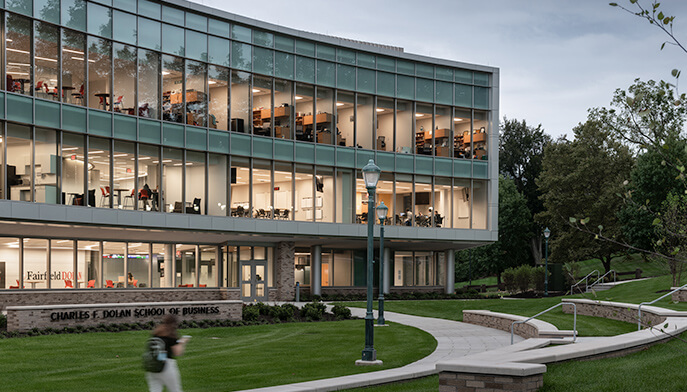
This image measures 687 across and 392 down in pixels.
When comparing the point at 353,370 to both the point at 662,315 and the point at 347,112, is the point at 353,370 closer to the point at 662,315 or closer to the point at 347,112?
the point at 662,315

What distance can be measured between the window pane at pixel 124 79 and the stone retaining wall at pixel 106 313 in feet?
40.1

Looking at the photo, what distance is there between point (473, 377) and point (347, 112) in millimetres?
36602


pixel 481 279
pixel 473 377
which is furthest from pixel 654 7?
pixel 481 279

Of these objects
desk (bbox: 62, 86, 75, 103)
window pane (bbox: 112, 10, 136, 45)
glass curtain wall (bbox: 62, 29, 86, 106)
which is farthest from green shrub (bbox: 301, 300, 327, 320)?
window pane (bbox: 112, 10, 136, 45)

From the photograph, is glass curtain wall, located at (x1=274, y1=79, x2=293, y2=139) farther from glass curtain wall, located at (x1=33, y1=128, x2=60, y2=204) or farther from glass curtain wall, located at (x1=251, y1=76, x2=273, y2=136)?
glass curtain wall, located at (x1=33, y1=128, x2=60, y2=204)

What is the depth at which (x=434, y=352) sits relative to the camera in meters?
20.9

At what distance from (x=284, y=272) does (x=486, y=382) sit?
1338 inches

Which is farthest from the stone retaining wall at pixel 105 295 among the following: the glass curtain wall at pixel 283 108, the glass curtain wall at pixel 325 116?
the glass curtain wall at pixel 325 116

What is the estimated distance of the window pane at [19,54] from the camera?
107 ft

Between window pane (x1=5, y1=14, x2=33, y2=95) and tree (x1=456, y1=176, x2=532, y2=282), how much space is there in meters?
56.2

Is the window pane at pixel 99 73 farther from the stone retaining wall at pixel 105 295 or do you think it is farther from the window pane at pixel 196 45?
the stone retaining wall at pixel 105 295

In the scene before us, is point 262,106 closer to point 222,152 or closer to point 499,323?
point 222,152

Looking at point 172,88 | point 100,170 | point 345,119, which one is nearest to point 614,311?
point 100,170

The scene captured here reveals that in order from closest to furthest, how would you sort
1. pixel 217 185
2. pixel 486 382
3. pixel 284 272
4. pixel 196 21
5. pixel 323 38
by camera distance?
pixel 486 382 < pixel 196 21 < pixel 217 185 < pixel 284 272 < pixel 323 38
